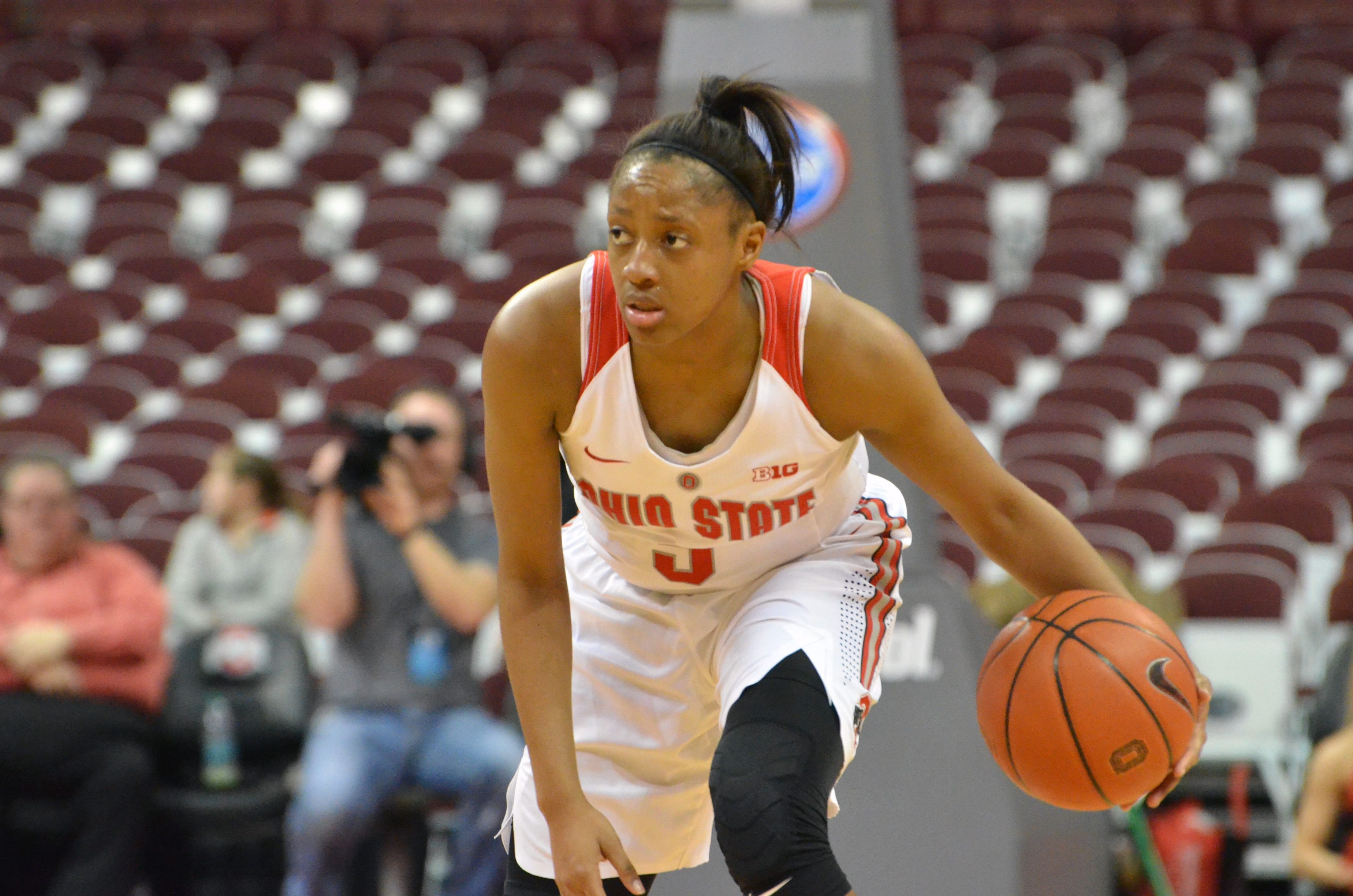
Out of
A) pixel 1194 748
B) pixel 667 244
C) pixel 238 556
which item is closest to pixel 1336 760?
pixel 1194 748

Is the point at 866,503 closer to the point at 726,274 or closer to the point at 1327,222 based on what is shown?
the point at 726,274

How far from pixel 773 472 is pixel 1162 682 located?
685mm

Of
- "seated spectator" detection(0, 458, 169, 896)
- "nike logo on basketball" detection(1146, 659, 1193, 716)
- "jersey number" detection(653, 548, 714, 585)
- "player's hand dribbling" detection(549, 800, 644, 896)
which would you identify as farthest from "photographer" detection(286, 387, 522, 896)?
"nike logo on basketball" detection(1146, 659, 1193, 716)

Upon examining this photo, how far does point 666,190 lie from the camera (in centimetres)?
197

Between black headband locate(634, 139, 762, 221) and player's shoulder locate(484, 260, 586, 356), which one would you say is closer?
black headband locate(634, 139, 762, 221)

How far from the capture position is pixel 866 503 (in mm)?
2570

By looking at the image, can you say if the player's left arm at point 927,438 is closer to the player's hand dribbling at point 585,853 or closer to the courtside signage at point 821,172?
the player's hand dribbling at point 585,853

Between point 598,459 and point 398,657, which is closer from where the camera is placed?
point 598,459

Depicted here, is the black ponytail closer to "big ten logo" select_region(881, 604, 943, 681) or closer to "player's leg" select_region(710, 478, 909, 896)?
"player's leg" select_region(710, 478, 909, 896)

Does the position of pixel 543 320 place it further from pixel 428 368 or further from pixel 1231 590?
pixel 428 368

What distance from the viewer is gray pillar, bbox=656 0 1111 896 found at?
138 inches

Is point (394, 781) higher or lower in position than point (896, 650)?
lower

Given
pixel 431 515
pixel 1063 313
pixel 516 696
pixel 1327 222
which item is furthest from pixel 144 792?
pixel 1327 222

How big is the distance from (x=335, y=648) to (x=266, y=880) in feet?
2.97
